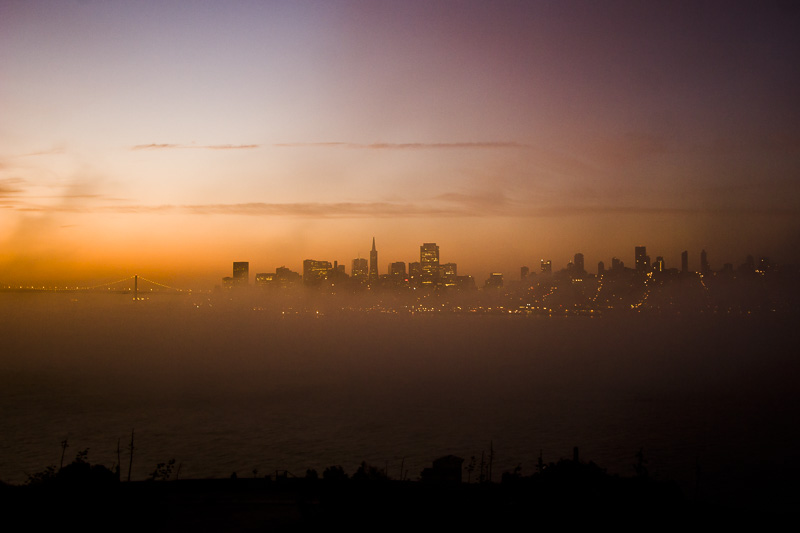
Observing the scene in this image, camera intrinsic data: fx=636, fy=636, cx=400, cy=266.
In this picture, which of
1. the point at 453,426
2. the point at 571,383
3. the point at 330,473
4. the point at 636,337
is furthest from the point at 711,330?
the point at 330,473

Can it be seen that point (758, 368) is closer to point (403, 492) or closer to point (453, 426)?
point (453, 426)

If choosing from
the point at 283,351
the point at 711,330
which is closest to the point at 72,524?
the point at 283,351

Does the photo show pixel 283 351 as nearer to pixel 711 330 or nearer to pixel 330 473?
pixel 330 473

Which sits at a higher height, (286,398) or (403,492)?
(403,492)

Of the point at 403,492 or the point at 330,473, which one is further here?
the point at 330,473

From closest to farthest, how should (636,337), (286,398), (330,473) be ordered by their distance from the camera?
1. (330,473)
2. (286,398)
3. (636,337)

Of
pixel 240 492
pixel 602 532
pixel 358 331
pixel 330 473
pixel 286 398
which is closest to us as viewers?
→ pixel 602 532
